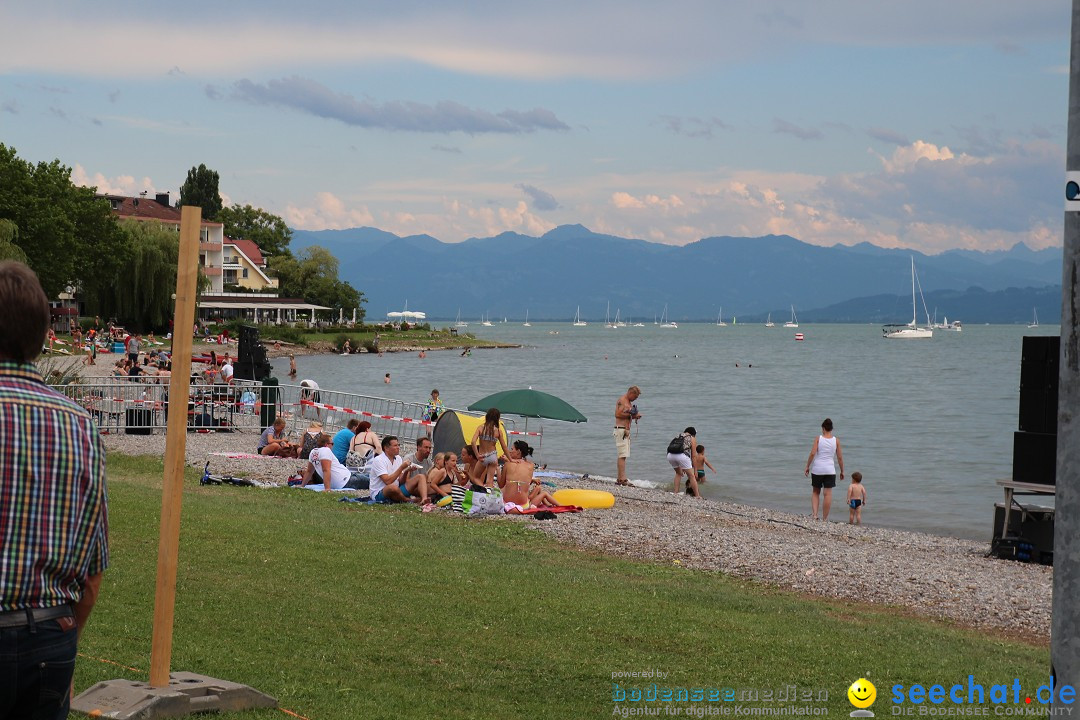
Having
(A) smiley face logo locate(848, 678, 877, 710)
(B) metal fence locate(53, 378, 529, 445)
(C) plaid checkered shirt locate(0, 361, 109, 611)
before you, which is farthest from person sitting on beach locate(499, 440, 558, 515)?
(C) plaid checkered shirt locate(0, 361, 109, 611)

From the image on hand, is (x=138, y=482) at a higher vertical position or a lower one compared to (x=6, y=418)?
lower

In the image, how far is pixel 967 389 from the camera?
76.1 metres

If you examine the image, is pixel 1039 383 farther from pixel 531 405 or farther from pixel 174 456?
pixel 531 405

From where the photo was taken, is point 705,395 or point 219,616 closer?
point 219,616

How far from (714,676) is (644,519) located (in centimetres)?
967

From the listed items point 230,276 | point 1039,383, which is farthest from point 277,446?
point 230,276

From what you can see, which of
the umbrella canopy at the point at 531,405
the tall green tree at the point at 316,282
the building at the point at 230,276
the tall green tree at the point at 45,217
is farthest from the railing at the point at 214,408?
the tall green tree at the point at 316,282

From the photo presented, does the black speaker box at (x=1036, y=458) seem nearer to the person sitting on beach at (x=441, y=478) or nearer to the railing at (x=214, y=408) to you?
the person sitting on beach at (x=441, y=478)

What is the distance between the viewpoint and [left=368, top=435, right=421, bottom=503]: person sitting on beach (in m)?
16.5

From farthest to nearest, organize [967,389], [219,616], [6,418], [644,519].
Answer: [967,389] < [644,519] < [219,616] < [6,418]

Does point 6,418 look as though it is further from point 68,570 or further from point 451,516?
point 451,516

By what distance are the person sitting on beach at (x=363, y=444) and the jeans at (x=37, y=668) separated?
16.4 metres

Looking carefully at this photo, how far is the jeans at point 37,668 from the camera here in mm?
2965

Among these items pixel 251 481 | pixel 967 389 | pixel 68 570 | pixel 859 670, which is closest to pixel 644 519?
pixel 251 481
